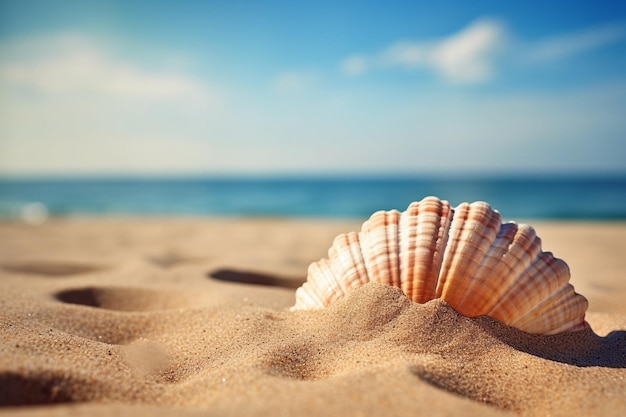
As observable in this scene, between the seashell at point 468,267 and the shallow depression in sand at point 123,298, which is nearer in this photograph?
the seashell at point 468,267

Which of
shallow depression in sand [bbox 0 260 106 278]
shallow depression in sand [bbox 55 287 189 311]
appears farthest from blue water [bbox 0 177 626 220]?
shallow depression in sand [bbox 55 287 189 311]

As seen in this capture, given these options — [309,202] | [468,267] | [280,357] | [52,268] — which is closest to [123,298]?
[52,268]

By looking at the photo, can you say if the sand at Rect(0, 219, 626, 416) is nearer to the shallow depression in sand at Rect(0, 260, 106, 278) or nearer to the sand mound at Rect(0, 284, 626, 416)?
the sand mound at Rect(0, 284, 626, 416)

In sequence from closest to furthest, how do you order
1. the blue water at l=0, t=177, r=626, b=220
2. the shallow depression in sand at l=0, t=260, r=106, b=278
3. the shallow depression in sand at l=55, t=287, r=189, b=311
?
the shallow depression in sand at l=55, t=287, r=189, b=311, the shallow depression in sand at l=0, t=260, r=106, b=278, the blue water at l=0, t=177, r=626, b=220

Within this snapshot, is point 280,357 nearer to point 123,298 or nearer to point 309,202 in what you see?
point 123,298

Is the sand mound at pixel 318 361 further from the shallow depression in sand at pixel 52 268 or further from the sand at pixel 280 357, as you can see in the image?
the shallow depression in sand at pixel 52 268

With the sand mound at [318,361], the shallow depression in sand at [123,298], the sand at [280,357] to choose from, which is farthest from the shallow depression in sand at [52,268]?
the sand mound at [318,361]

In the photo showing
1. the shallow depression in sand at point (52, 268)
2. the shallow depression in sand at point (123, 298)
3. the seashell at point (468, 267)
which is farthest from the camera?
the shallow depression in sand at point (52, 268)

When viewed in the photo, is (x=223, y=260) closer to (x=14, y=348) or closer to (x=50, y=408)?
(x=14, y=348)
